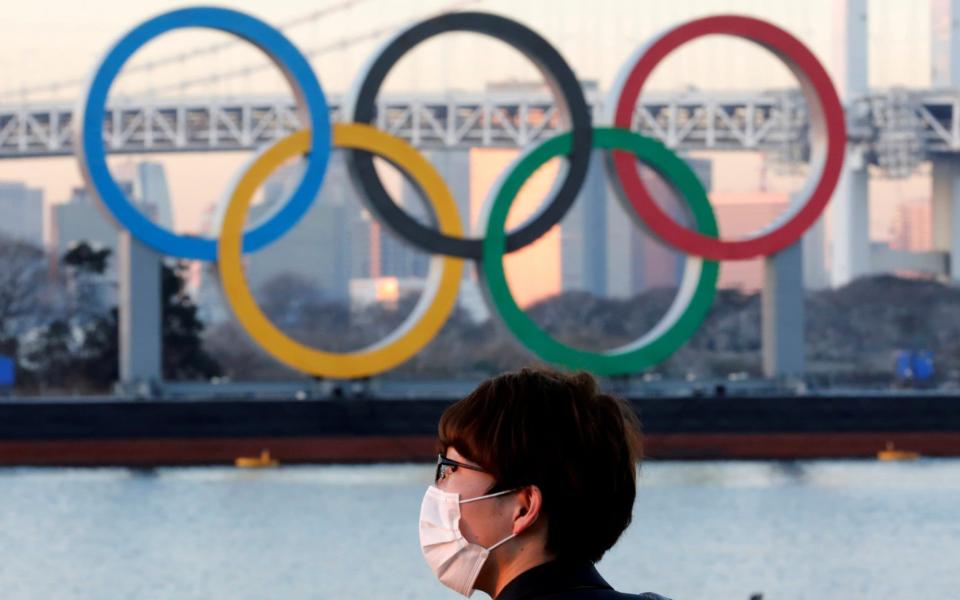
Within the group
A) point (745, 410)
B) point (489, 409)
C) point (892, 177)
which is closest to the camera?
point (489, 409)

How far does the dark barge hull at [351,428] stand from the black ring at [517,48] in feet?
7.12

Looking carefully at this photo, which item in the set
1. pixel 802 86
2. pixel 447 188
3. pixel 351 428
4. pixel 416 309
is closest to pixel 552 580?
pixel 416 309

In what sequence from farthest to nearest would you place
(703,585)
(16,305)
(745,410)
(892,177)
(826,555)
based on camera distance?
(892,177) → (16,305) → (745,410) → (826,555) → (703,585)

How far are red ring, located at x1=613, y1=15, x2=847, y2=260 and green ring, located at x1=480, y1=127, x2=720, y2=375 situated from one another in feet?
0.63

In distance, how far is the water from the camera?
55.3 feet

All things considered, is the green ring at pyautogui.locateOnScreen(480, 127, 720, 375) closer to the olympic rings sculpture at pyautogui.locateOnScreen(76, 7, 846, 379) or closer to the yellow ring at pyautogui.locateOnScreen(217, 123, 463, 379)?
the olympic rings sculpture at pyautogui.locateOnScreen(76, 7, 846, 379)

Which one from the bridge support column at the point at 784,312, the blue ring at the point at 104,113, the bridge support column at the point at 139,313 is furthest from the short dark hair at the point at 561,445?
the bridge support column at the point at 784,312

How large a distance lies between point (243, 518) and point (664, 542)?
4538mm

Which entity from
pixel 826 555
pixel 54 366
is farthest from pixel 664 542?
pixel 54 366

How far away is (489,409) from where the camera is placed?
206cm

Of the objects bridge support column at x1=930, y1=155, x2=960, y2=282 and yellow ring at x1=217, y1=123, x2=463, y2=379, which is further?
bridge support column at x1=930, y1=155, x2=960, y2=282

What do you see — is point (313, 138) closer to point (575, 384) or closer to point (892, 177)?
point (575, 384)

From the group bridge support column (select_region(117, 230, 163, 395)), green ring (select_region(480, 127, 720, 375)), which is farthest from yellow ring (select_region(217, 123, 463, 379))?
bridge support column (select_region(117, 230, 163, 395))

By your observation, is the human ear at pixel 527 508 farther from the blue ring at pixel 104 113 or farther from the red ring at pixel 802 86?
the red ring at pixel 802 86
